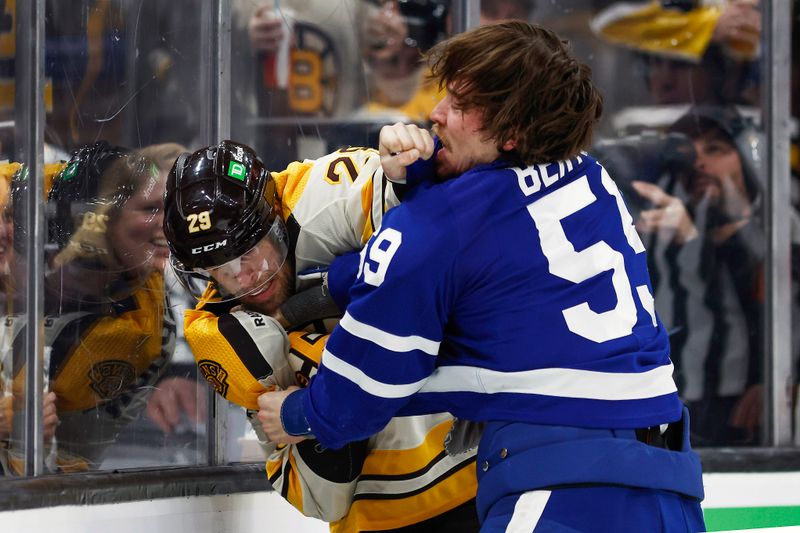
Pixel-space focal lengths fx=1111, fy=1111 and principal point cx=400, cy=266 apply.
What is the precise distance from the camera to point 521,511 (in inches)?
54.6

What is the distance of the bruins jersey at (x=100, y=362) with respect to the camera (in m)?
2.03

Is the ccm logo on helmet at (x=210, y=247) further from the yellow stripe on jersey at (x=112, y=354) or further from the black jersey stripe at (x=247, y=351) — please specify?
the yellow stripe on jersey at (x=112, y=354)

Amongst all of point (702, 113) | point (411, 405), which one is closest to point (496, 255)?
point (411, 405)

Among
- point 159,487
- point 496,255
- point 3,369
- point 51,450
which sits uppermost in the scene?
point 496,255

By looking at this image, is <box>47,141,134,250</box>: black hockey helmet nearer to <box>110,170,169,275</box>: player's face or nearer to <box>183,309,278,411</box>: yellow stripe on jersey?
<box>110,170,169,275</box>: player's face

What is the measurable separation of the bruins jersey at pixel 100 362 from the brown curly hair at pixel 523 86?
96cm

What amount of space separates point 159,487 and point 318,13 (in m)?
1.35

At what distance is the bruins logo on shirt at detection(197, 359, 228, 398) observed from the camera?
70.6 inches

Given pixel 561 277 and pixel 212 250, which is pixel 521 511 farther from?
pixel 212 250

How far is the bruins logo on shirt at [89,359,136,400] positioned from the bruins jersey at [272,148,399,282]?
1.67 feet

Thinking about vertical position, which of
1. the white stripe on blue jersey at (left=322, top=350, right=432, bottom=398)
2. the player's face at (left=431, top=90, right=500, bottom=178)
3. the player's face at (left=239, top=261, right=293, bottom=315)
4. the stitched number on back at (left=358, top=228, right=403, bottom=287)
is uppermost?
the player's face at (left=431, top=90, right=500, bottom=178)

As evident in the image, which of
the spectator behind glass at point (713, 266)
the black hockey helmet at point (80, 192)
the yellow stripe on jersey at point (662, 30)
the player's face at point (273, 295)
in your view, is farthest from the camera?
the yellow stripe on jersey at point (662, 30)

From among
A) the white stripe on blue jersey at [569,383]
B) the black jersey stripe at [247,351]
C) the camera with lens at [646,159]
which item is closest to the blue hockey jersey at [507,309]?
the white stripe on blue jersey at [569,383]

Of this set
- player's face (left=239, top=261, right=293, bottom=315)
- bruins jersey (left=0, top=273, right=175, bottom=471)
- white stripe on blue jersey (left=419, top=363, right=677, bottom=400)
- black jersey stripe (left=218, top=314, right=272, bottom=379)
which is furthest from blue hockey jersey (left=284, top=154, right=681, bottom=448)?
bruins jersey (left=0, top=273, right=175, bottom=471)
